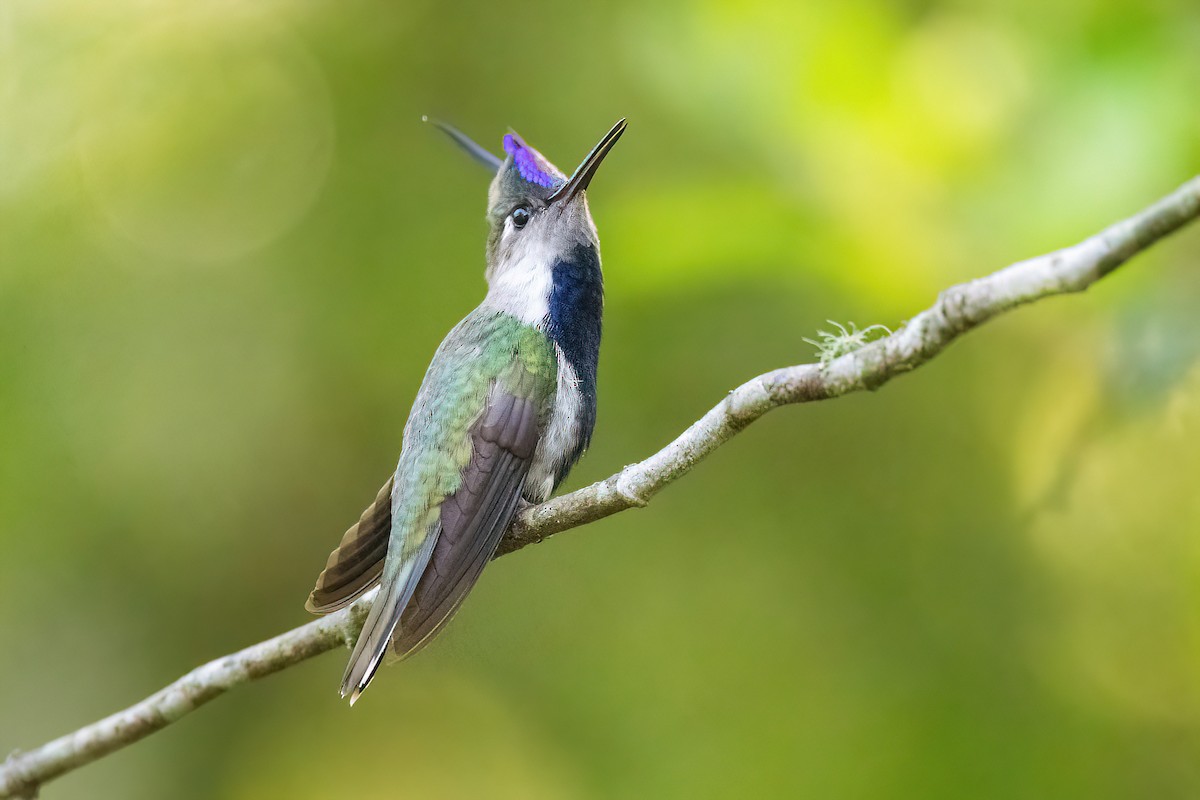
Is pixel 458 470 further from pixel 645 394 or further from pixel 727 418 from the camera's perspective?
pixel 645 394

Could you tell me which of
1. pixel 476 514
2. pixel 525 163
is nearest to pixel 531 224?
pixel 525 163

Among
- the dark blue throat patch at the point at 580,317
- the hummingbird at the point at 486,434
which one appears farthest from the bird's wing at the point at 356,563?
the dark blue throat patch at the point at 580,317

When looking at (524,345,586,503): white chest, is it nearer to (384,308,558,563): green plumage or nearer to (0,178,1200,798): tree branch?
(384,308,558,563): green plumage

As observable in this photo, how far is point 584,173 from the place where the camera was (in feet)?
14.3

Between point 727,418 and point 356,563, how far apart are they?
1.78 m

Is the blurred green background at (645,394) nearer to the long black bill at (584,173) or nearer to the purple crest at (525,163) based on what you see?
the long black bill at (584,173)

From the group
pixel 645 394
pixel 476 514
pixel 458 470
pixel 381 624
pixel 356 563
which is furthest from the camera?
pixel 645 394

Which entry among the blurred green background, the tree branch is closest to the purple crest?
the blurred green background

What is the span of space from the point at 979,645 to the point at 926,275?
95.1 inches

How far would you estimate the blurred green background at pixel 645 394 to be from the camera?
11.9ft

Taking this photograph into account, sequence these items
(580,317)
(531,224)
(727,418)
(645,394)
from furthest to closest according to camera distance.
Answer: (645,394) < (531,224) < (580,317) < (727,418)

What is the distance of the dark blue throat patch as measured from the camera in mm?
4105

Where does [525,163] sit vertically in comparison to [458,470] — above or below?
above

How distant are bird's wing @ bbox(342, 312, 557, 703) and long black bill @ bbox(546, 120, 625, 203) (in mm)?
645
